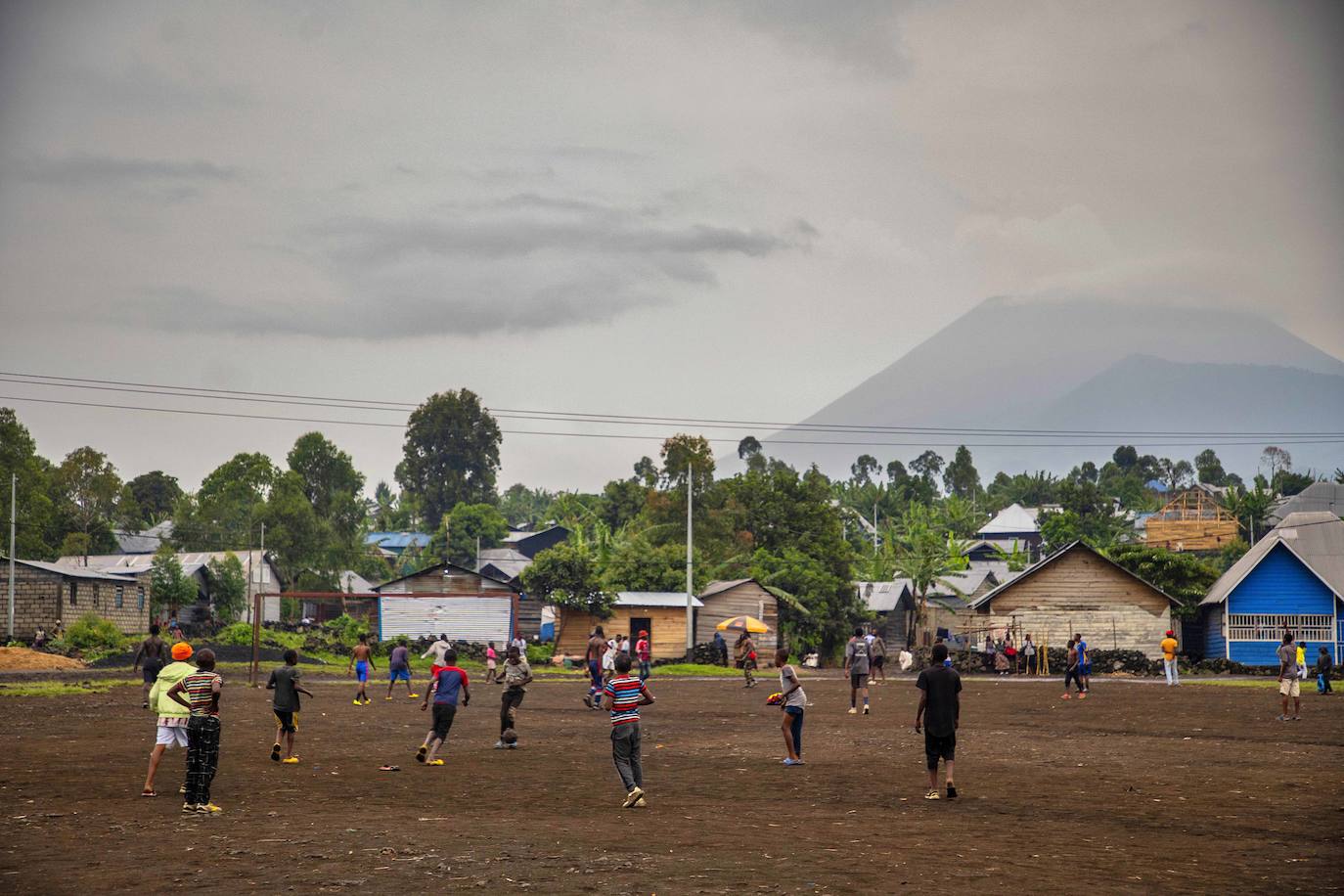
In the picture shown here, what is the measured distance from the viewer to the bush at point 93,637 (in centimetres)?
5800

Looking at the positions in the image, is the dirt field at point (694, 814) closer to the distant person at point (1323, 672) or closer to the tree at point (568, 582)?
the distant person at point (1323, 672)

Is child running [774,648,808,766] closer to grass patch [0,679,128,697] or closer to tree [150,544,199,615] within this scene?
grass patch [0,679,128,697]

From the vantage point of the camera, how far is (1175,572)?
65.9 meters

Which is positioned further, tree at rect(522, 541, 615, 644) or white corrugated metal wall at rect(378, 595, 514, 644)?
white corrugated metal wall at rect(378, 595, 514, 644)

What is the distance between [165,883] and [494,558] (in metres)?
106

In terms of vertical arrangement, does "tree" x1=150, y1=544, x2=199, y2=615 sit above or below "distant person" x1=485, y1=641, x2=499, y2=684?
above

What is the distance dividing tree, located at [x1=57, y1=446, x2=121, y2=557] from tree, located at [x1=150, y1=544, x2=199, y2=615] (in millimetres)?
29469

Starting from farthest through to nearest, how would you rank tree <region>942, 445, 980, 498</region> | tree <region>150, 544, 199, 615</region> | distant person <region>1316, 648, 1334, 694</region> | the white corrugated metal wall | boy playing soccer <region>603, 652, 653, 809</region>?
1. tree <region>942, 445, 980, 498</region>
2. tree <region>150, 544, 199, 615</region>
3. the white corrugated metal wall
4. distant person <region>1316, 648, 1334, 694</region>
5. boy playing soccer <region>603, 652, 653, 809</region>

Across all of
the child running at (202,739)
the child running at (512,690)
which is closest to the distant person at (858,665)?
the child running at (512,690)

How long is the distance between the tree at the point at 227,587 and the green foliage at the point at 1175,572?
53.0 metres

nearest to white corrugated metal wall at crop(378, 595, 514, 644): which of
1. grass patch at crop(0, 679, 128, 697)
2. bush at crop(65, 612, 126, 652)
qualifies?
bush at crop(65, 612, 126, 652)

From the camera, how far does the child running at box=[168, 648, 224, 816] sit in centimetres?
1519

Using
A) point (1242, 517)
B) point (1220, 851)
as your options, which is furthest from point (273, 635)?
point (1242, 517)

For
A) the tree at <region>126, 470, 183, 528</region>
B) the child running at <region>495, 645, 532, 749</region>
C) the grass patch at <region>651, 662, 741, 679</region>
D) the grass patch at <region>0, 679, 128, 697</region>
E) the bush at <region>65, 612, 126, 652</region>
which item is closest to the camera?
the child running at <region>495, 645, 532, 749</region>
